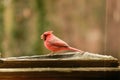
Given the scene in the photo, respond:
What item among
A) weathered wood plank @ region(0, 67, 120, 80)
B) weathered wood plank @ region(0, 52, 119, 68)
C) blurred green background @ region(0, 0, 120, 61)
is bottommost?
weathered wood plank @ region(0, 67, 120, 80)

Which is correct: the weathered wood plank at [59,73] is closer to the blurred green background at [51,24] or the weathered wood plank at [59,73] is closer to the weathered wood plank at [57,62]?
the weathered wood plank at [57,62]

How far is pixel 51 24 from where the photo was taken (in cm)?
417

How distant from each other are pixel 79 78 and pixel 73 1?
1861 millimetres

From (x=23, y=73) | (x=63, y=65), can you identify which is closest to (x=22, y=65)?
(x=23, y=73)

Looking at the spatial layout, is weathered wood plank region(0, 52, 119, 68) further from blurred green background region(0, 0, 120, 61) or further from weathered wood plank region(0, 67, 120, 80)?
blurred green background region(0, 0, 120, 61)

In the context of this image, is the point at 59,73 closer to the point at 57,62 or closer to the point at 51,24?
the point at 57,62

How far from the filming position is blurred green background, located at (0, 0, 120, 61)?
4156mm

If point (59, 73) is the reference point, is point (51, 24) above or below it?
above

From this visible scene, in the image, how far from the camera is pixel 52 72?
2.46 meters

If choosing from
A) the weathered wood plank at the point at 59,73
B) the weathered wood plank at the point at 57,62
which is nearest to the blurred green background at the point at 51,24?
the weathered wood plank at the point at 57,62

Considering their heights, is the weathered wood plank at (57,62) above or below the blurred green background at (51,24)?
below

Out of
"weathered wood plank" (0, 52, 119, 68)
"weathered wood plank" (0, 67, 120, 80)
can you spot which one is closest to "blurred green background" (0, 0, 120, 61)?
"weathered wood plank" (0, 52, 119, 68)

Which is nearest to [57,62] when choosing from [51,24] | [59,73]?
[59,73]

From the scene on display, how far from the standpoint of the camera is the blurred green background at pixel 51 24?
4156mm
